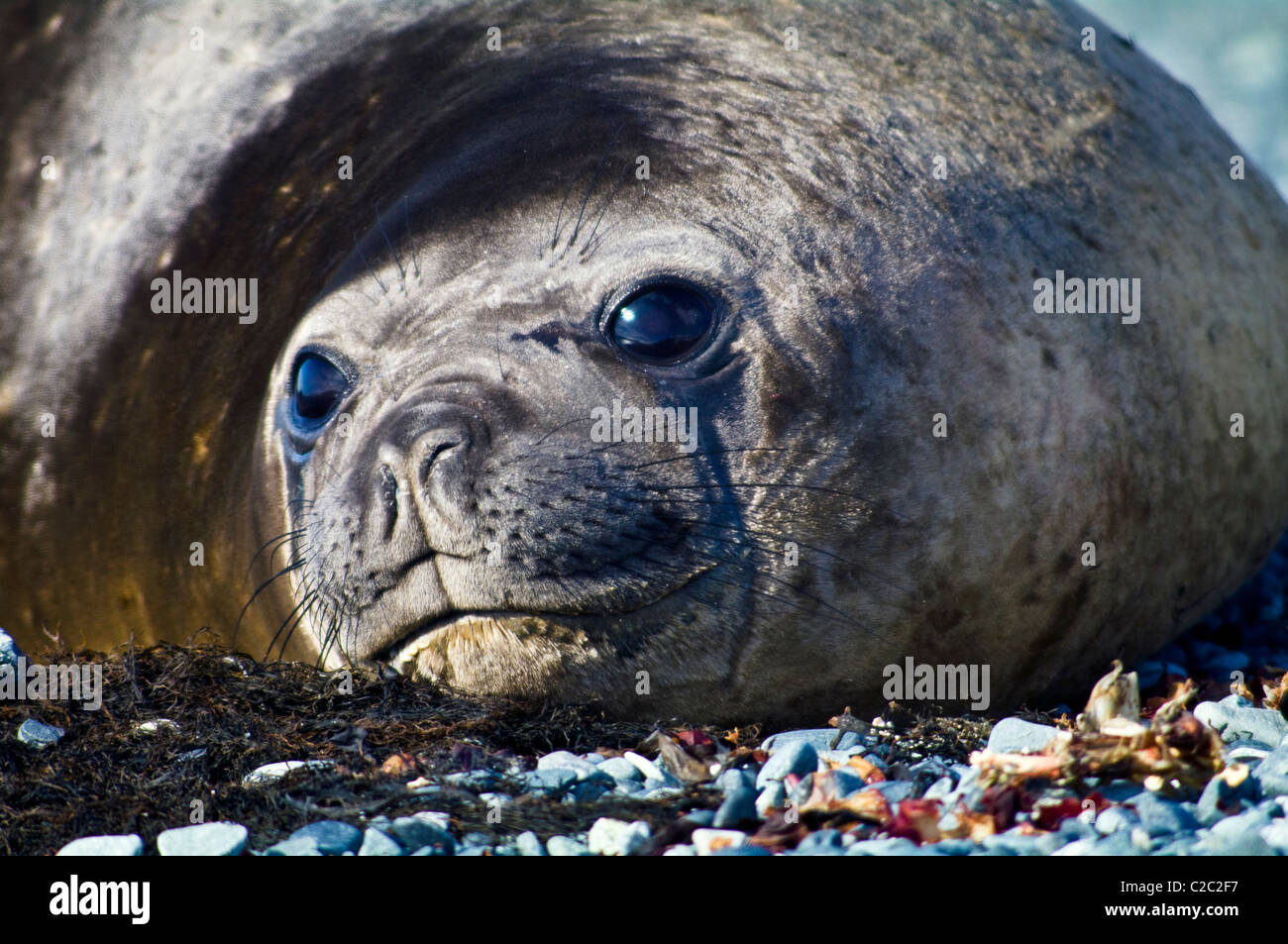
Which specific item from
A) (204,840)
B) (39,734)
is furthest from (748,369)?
(39,734)

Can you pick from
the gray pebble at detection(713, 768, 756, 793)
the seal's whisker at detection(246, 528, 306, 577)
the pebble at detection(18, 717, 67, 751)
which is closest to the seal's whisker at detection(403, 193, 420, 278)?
the seal's whisker at detection(246, 528, 306, 577)

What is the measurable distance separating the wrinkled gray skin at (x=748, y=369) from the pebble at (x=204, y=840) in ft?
2.25

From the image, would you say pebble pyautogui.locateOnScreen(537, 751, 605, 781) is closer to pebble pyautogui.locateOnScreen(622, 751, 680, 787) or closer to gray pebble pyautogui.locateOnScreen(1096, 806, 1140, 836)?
pebble pyautogui.locateOnScreen(622, 751, 680, 787)

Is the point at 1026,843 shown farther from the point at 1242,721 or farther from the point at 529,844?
the point at 1242,721

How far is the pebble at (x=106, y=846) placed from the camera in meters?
2.49

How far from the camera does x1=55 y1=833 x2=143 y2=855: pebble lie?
97.9 inches

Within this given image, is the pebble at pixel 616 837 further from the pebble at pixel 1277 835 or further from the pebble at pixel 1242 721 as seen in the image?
the pebble at pixel 1242 721

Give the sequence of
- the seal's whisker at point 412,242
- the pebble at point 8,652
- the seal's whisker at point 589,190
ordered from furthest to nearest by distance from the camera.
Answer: the pebble at point 8,652, the seal's whisker at point 412,242, the seal's whisker at point 589,190

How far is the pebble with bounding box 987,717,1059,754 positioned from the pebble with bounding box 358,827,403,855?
1.28 m

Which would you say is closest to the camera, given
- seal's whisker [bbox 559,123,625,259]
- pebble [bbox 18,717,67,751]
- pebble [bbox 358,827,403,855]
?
pebble [bbox 358,827,403,855]

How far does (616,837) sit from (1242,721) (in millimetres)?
1521

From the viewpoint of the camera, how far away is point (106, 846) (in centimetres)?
250

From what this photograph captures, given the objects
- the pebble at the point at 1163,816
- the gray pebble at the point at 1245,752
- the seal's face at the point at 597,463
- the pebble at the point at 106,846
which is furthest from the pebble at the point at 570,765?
the gray pebble at the point at 1245,752

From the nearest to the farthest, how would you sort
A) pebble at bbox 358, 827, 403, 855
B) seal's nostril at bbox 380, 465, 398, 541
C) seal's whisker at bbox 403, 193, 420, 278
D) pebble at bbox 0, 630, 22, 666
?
pebble at bbox 358, 827, 403, 855, seal's nostril at bbox 380, 465, 398, 541, seal's whisker at bbox 403, 193, 420, 278, pebble at bbox 0, 630, 22, 666
